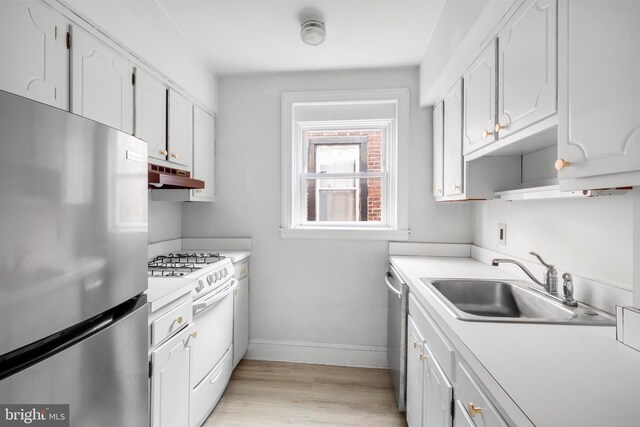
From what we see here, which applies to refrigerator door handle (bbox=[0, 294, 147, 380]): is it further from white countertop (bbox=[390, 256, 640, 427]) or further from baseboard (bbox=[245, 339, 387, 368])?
baseboard (bbox=[245, 339, 387, 368])

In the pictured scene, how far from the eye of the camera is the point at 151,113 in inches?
67.1

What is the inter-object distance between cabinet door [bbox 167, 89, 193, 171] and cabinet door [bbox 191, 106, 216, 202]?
0.23 ft

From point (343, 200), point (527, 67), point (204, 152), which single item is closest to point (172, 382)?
point (204, 152)

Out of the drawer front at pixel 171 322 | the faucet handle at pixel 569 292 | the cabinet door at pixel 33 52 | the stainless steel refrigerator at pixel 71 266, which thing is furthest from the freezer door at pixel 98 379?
the faucet handle at pixel 569 292

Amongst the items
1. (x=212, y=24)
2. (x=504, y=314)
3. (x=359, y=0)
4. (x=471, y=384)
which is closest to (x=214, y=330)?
(x=471, y=384)

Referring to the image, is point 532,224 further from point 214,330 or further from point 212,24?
point 212,24

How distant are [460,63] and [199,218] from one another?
89.1 inches

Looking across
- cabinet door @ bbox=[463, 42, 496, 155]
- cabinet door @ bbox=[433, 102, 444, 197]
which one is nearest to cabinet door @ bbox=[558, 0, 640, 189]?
cabinet door @ bbox=[463, 42, 496, 155]

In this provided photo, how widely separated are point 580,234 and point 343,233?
59.6 inches

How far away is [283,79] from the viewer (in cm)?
251

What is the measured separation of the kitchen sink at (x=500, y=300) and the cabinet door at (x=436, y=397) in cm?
25

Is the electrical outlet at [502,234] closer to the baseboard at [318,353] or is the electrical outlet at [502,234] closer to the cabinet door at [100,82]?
the baseboard at [318,353]

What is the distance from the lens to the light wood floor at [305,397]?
5.94 feet
